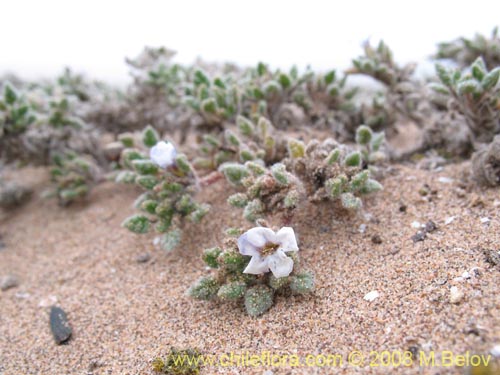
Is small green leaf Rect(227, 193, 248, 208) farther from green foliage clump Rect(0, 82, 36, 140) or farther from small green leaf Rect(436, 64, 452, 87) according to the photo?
green foliage clump Rect(0, 82, 36, 140)

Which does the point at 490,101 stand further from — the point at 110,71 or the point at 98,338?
the point at 110,71

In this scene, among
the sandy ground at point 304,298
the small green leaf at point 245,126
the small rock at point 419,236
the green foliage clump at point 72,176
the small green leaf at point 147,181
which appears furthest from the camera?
the green foliage clump at point 72,176

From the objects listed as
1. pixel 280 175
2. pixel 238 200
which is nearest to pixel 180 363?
pixel 238 200

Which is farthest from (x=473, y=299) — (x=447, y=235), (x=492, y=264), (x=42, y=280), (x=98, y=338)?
(x=42, y=280)

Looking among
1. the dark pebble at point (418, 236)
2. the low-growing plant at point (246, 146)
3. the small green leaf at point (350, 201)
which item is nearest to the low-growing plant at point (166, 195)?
the low-growing plant at point (246, 146)

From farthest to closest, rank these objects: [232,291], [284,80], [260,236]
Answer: [284,80] → [232,291] → [260,236]

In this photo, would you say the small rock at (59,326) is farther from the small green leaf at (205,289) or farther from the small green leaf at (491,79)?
the small green leaf at (491,79)

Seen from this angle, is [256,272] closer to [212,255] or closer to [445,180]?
[212,255]

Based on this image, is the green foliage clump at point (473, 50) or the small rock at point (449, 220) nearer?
→ the small rock at point (449, 220)
